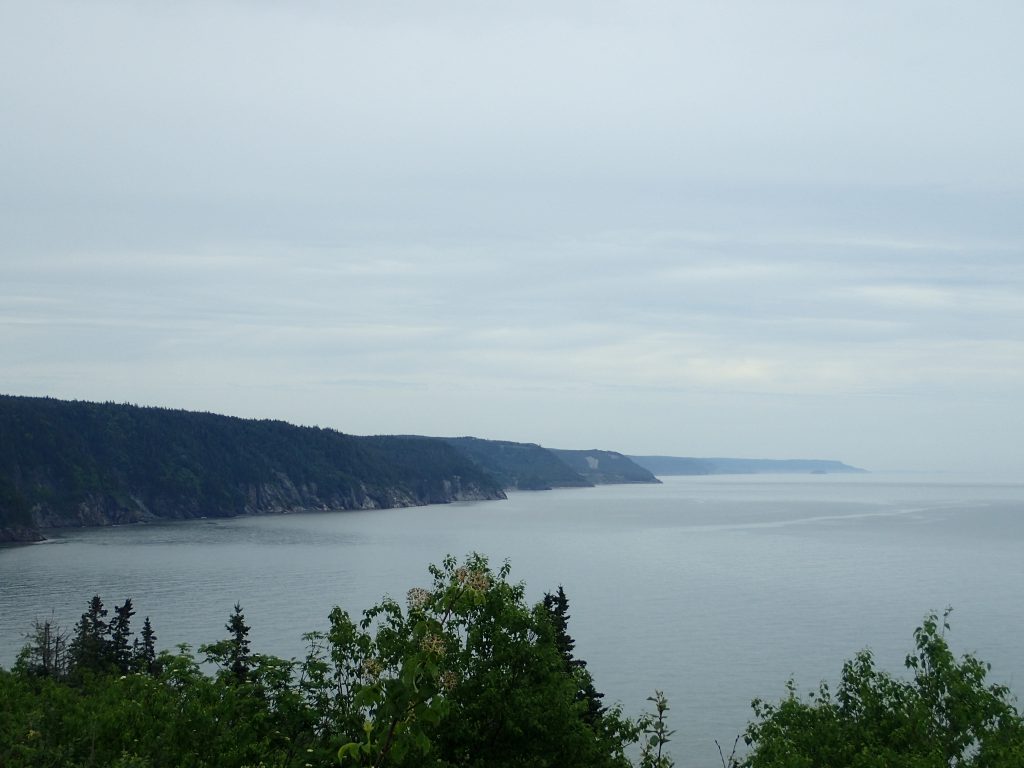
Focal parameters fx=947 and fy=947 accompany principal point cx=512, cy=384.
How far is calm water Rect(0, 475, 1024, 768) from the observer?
5200 centimetres

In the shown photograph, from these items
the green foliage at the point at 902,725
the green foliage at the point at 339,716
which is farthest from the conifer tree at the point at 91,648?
the green foliage at the point at 902,725

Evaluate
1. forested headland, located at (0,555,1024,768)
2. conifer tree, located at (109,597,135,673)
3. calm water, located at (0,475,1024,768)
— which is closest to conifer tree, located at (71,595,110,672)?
conifer tree, located at (109,597,135,673)

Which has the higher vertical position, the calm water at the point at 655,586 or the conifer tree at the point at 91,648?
the conifer tree at the point at 91,648

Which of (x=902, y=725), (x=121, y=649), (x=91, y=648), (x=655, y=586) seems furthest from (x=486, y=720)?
(x=655, y=586)

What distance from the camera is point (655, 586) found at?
281 feet

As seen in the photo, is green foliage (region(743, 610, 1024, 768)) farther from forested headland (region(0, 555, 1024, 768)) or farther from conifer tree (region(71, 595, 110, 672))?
conifer tree (region(71, 595, 110, 672))

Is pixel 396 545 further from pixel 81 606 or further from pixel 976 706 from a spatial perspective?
pixel 976 706

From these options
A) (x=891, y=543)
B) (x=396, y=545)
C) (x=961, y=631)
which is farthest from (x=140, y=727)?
(x=891, y=543)

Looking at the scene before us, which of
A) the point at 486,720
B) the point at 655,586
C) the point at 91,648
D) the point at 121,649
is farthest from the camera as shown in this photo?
the point at 655,586

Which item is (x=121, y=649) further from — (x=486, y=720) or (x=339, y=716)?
(x=486, y=720)

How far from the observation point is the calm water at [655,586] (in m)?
52.0

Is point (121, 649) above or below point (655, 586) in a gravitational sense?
above

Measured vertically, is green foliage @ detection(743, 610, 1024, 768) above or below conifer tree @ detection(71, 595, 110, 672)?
above

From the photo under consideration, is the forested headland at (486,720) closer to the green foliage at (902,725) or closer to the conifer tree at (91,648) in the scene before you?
the green foliage at (902,725)
